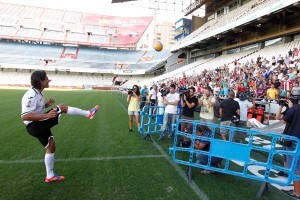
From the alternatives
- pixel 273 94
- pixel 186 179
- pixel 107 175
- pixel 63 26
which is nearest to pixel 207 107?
pixel 186 179

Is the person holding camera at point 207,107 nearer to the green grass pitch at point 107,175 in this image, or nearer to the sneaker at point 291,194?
the green grass pitch at point 107,175

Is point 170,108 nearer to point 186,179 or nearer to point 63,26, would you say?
point 186,179

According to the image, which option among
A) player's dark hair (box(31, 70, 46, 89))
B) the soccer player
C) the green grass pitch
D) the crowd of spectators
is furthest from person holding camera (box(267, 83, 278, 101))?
player's dark hair (box(31, 70, 46, 89))

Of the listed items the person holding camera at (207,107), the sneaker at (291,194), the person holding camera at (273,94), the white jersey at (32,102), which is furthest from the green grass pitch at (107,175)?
the person holding camera at (273,94)

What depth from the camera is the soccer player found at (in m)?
4.13

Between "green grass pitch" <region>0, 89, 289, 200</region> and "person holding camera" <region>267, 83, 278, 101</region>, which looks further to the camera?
"person holding camera" <region>267, 83, 278, 101</region>

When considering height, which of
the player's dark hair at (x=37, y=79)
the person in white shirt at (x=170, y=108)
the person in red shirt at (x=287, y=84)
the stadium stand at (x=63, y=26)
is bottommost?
the person in white shirt at (x=170, y=108)

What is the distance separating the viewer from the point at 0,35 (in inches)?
2431

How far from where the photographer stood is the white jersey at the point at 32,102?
4.19 metres

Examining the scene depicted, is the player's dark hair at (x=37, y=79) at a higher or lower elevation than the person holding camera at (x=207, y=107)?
higher

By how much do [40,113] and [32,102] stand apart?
254 mm

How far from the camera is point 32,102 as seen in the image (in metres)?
4.21

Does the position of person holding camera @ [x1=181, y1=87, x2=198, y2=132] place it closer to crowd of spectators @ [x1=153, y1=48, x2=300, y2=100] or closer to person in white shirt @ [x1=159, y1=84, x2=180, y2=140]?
person in white shirt @ [x1=159, y1=84, x2=180, y2=140]

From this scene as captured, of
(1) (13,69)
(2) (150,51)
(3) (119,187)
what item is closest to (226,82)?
(3) (119,187)
